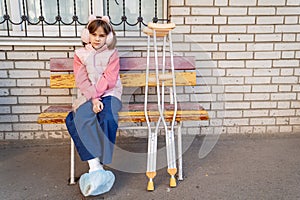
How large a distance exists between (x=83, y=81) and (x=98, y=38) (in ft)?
1.26

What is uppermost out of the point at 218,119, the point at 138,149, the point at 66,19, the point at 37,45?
the point at 66,19

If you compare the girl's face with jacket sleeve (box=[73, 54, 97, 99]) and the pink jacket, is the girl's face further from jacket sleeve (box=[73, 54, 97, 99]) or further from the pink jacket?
jacket sleeve (box=[73, 54, 97, 99])

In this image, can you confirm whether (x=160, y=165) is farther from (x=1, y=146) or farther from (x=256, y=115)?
(x=1, y=146)

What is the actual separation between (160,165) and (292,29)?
2.07 meters

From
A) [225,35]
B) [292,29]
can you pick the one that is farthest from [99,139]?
[292,29]

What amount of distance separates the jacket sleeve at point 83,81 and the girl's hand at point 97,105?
0.22 feet

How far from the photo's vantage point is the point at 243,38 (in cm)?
343

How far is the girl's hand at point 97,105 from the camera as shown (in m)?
2.48

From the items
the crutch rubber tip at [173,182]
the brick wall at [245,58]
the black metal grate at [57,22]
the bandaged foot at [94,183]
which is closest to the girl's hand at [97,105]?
the bandaged foot at [94,183]

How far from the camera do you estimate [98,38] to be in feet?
8.70

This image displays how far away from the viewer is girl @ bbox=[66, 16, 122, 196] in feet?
7.87

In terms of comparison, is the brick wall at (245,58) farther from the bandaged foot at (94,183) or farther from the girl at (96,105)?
the bandaged foot at (94,183)

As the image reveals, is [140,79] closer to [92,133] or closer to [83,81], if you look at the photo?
[83,81]

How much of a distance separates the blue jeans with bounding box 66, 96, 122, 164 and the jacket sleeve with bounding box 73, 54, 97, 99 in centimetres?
19
